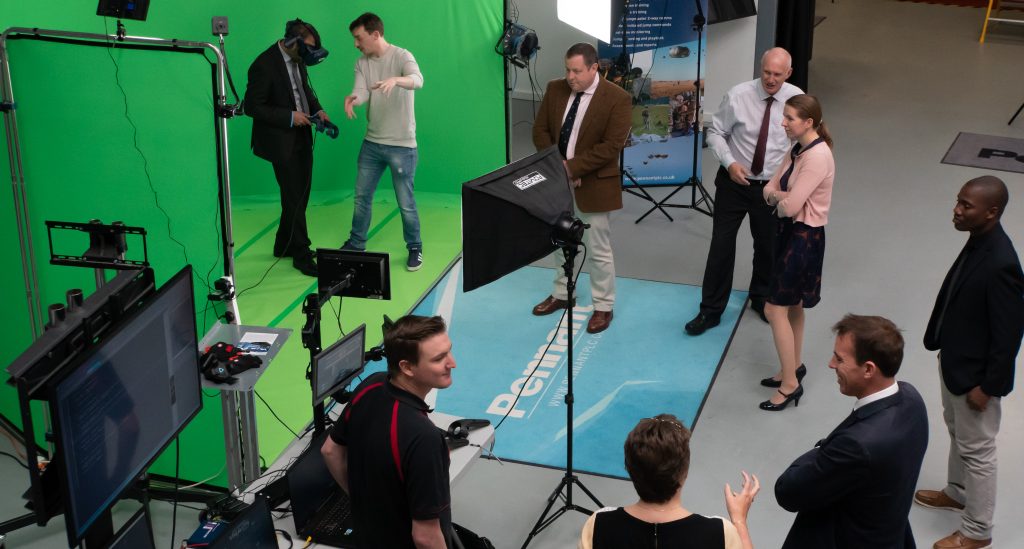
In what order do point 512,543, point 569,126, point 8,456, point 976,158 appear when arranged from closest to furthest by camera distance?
point 512,543 < point 8,456 < point 569,126 < point 976,158

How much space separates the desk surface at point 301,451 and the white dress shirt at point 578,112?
216cm

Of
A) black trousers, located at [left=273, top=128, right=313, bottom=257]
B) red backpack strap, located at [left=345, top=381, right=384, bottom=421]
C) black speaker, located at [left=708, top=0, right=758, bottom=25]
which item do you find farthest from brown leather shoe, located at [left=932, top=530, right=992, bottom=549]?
black speaker, located at [left=708, top=0, right=758, bottom=25]

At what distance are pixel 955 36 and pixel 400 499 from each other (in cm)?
1066

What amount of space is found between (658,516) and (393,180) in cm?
453

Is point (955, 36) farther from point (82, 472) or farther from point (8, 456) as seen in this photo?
point (82, 472)

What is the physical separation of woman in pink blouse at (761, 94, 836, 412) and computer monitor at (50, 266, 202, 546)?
280cm

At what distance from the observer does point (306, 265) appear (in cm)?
689

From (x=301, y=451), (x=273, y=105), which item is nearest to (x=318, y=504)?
(x=301, y=451)

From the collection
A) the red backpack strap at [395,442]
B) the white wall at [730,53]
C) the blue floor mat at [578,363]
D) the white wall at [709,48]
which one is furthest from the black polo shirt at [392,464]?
the white wall at [730,53]

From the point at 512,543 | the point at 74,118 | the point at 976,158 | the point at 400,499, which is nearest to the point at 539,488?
the point at 512,543

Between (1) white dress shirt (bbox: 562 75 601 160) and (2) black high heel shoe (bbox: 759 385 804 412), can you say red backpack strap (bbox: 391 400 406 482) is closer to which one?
(2) black high heel shoe (bbox: 759 385 804 412)

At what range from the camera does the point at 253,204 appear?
7809 mm

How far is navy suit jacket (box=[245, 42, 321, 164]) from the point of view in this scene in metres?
6.40

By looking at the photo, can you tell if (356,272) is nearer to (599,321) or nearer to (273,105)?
(599,321)
